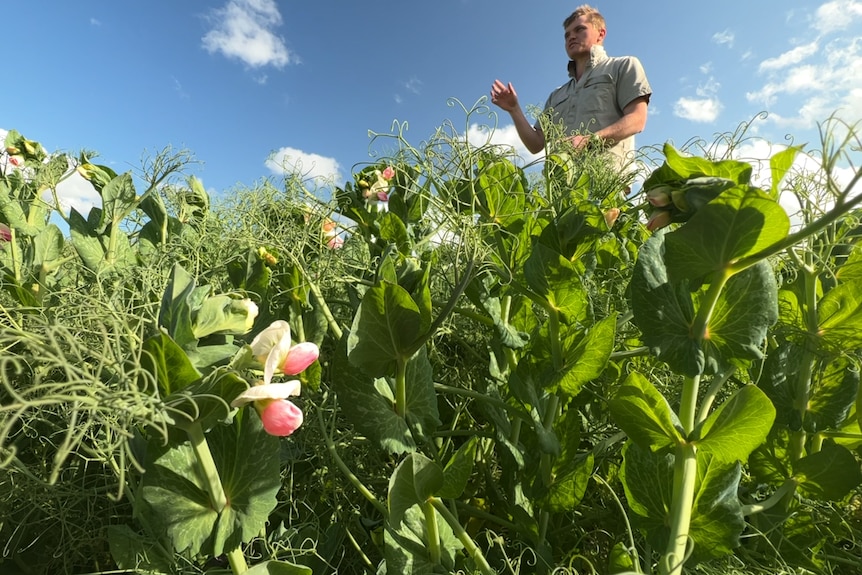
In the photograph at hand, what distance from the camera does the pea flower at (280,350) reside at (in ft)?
1.50

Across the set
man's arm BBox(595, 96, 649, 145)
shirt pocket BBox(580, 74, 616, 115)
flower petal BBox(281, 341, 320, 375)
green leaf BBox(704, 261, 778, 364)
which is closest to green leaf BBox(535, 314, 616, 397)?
green leaf BBox(704, 261, 778, 364)

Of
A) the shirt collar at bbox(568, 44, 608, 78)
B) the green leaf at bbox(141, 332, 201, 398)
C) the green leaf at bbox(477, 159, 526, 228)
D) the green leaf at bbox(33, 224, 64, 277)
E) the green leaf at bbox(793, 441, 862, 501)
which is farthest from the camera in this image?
the shirt collar at bbox(568, 44, 608, 78)

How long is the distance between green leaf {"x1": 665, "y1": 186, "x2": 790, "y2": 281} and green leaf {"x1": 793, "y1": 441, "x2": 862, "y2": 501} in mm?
308

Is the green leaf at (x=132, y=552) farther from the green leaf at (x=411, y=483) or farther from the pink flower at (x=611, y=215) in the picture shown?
the pink flower at (x=611, y=215)

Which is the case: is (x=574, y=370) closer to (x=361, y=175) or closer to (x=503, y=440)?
(x=503, y=440)

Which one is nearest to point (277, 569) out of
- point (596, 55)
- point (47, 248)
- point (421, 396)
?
point (421, 396)

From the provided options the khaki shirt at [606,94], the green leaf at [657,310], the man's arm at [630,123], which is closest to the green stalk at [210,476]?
the green leaf at [657,310]

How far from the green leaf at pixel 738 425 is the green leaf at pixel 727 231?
0.13 m

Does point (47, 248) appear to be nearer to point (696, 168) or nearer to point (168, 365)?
point (168, 365)

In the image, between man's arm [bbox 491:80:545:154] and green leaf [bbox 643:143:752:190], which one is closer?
green leaf [bbox 643:143:752:190]

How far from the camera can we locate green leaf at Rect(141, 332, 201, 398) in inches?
16.7

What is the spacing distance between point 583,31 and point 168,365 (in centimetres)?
281

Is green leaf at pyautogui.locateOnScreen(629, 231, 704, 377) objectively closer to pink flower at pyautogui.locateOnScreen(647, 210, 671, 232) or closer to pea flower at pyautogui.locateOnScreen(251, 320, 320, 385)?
pink flower at pyautogui.locateOnScreen(647, 210, 671, 232)

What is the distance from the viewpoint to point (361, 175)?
3.59ft
